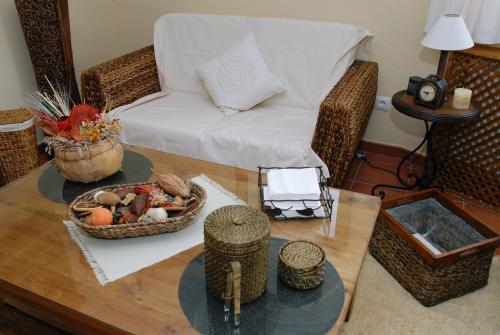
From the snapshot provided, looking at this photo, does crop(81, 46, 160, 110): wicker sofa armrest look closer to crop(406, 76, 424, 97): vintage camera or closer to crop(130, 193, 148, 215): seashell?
crop(130, 193, 148, 215): seashell

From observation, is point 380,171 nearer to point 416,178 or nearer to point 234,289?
point 416,178

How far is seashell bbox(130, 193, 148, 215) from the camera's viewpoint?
3.93 ft

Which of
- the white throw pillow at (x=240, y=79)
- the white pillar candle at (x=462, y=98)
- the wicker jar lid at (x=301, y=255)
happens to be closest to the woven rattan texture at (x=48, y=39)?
the white throw pillow at (x=240, y=79)

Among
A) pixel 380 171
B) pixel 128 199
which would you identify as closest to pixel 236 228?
pixel 128 199

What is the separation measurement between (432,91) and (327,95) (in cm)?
47

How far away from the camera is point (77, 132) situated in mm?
1346

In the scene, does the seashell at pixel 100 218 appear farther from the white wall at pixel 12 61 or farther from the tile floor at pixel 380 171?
the white wall at pixel 12 61

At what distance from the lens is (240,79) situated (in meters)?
2.26

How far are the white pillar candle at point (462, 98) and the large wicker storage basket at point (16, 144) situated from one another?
2.13 metres

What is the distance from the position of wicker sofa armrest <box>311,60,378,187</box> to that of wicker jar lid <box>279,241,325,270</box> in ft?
2.81

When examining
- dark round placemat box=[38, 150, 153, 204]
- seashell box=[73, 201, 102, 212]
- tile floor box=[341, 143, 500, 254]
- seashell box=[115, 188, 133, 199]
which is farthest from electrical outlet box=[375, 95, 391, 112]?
seashell box=[73, 201, 102, 212]

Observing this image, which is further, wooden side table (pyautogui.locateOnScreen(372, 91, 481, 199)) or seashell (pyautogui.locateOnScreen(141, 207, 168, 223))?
wooden side table (pyautogui.locateOnScreen(372, 91, 481, 199))

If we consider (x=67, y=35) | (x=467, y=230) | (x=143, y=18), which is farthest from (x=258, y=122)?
(x=143, y=18)

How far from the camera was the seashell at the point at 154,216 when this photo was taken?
3.82ft
